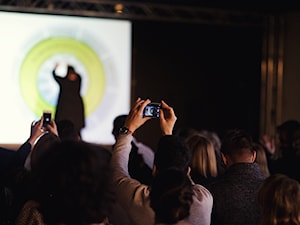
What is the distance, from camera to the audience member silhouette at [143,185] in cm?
241

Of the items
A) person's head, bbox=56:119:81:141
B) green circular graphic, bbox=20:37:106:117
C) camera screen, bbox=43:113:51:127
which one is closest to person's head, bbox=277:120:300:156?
person's head, bbox=56:119:81:141

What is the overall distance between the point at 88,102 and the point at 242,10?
2409mm

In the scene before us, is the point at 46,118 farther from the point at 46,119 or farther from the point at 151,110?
the point at 151,110

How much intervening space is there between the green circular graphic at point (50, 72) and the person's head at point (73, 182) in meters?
5.43

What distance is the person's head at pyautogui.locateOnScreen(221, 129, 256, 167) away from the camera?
127 inches

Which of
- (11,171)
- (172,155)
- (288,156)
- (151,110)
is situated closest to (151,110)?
(151,110)

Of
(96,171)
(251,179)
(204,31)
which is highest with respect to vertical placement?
(204,31)

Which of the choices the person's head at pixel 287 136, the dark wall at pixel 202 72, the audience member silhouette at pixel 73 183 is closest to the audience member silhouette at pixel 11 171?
the audience member silhouette at pixel 73 183

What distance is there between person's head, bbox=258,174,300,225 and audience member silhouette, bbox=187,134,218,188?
1.11 meters

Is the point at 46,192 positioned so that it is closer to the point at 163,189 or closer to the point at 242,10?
the point at 163,189

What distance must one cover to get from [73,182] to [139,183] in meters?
0.80

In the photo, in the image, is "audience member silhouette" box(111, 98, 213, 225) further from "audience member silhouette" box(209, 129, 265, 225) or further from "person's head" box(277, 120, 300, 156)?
"person's head" box(277, 120, 300, 156)

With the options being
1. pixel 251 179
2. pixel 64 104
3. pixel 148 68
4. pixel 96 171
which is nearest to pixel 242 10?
pixel 148 68

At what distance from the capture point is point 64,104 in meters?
6.60
